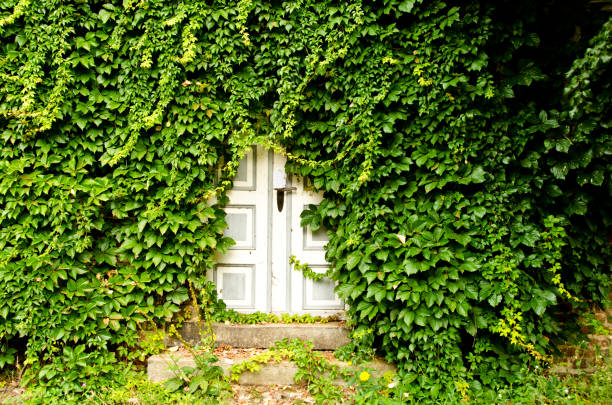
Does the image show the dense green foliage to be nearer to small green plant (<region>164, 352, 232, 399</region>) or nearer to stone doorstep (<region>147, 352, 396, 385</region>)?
stone doorstep (<region>147, 352, 396, 385</region>)

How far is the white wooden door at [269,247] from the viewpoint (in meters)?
3.60

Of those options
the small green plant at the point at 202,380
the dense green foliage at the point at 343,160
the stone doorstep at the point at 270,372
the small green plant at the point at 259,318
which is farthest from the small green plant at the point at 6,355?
the small green plant at the point at 259,318

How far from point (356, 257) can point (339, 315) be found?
84 cm

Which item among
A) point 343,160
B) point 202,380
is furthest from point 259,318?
point 343,160

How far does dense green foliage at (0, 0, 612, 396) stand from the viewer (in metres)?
2.90

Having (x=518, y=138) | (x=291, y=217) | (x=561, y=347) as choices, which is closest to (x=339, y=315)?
(x=291, y=217)

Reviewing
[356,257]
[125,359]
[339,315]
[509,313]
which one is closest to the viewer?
[509,313]

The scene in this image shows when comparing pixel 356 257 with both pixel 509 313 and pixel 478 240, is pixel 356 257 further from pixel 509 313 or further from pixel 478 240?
pixel 509 313

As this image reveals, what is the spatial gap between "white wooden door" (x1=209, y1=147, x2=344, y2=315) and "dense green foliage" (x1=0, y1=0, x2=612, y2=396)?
0.32 meters

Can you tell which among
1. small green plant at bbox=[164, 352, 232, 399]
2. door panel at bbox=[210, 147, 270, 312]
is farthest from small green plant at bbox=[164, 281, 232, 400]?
door panel at bbox=[210, 147, 270, 312]

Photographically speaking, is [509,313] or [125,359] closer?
[509,313]

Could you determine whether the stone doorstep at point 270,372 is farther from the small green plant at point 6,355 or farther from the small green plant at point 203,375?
the small green plant at point 6,355

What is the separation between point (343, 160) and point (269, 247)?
3.94ft

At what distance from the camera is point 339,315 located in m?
3.55
